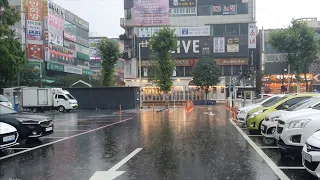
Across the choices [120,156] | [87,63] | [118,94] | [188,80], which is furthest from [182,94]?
[120,156]

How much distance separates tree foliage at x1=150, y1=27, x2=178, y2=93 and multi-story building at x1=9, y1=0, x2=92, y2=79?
2371 centimetres

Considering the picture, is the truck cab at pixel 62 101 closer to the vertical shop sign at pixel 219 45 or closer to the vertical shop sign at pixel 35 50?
the vertical shop sign at pixel 35 50

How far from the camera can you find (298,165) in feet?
24.3

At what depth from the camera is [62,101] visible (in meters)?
31.9

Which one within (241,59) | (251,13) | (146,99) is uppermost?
(251,13)

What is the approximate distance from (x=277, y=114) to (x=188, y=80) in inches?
1839

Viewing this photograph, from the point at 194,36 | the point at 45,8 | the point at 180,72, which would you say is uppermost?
the point at 45,8

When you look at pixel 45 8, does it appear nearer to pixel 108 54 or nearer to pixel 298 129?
pixel 108 54

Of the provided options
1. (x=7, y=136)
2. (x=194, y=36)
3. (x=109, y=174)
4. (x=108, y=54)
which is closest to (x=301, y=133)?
(x=109, y=174)

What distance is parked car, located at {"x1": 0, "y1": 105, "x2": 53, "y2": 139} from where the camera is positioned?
10586 mm

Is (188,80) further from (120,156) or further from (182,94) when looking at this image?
(120,156)

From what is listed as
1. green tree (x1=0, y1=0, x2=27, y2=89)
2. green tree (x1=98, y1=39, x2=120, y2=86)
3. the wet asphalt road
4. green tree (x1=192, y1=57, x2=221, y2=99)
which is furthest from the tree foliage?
the wet asphalt road

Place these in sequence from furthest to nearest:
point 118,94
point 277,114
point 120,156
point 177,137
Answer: point 118,94
point 177,137
point 277,114
point 120,156

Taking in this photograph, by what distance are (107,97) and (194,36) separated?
25.3 m
